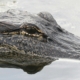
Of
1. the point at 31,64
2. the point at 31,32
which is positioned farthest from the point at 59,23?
the point at 31,64

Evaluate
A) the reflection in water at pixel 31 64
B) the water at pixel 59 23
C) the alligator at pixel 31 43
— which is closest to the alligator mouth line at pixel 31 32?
the alligator at pixel 31 43

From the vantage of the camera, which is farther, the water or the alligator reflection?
the alligator reflection

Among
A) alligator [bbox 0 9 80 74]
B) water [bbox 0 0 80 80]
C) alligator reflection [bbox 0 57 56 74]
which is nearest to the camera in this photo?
water [bbox 0 0 80 80]

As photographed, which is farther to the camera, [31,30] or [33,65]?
→ [31,30]

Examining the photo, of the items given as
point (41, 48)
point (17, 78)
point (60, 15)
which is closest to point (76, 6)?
point (60, 15)

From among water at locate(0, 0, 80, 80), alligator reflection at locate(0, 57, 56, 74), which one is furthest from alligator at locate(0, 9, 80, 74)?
water at locate(0, 0, 80, 80)

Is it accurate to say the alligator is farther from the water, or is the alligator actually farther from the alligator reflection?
the water

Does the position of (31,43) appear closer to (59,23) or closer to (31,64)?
(31,64)
